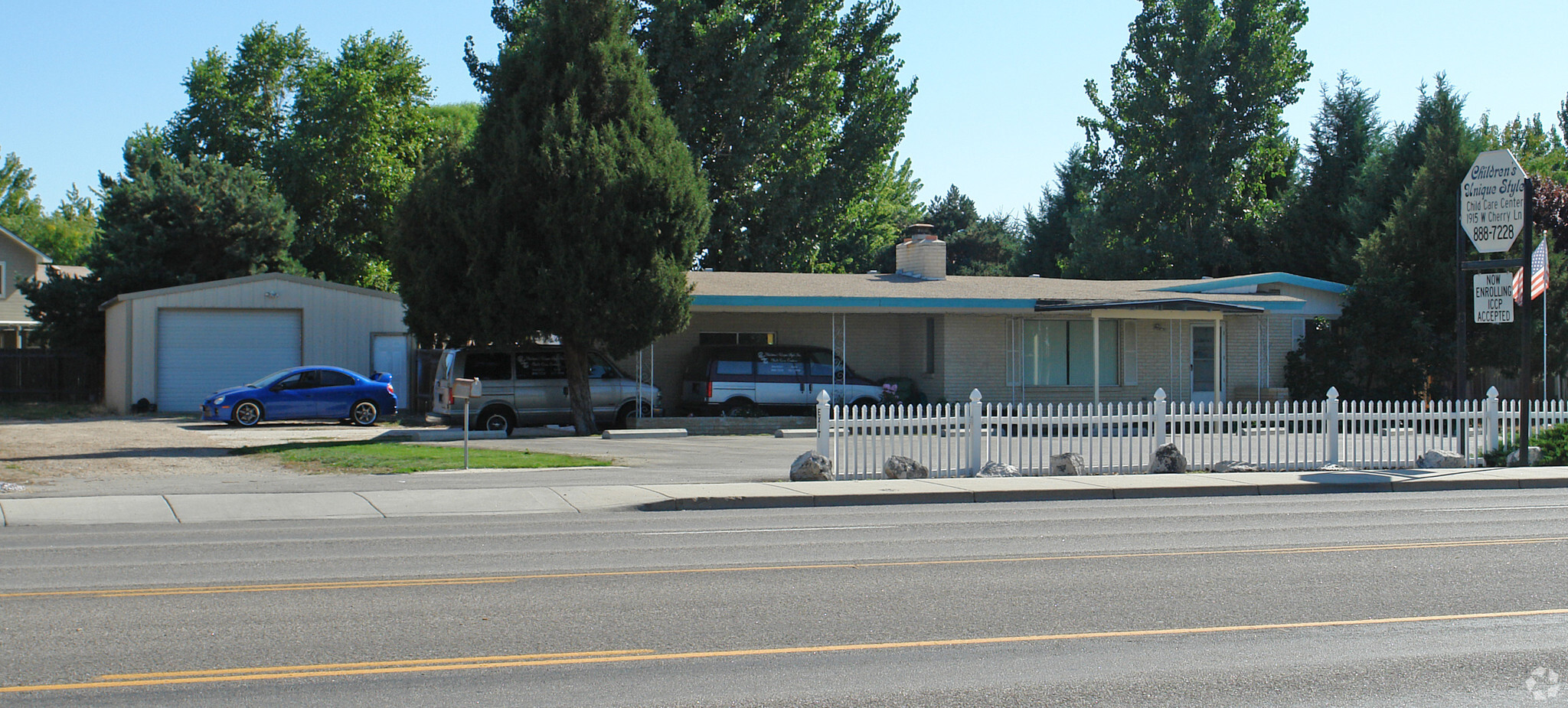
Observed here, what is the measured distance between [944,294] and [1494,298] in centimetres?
1131

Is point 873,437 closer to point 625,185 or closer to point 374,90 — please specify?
point 625,185

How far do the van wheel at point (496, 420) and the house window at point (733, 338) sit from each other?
5.27 meters

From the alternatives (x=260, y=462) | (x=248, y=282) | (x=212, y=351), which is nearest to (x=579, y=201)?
(x=260, y=462)

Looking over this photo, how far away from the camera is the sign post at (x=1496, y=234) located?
18.1 metres

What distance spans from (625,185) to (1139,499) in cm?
1197

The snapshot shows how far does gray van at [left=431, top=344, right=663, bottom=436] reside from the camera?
24.0 metres

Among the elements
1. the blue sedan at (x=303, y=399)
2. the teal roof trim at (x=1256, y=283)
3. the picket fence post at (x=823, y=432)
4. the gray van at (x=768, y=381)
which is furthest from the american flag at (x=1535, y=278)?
the blue sedan at (x=303, y=399)

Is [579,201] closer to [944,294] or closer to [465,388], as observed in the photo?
[465,388]

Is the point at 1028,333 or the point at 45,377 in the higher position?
the point at 1028,333

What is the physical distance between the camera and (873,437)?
16.7 metres

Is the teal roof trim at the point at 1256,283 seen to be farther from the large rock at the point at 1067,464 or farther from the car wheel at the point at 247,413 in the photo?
the car wheel at the point at 247,413

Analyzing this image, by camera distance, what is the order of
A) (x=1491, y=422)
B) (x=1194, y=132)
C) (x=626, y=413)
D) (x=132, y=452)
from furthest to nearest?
(x=1194, y=132)
(x=626, y=413)
(x=132, y=452)
(x=1491, y=422)

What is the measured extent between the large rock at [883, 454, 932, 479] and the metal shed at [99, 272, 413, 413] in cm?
1734

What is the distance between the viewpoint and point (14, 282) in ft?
156
